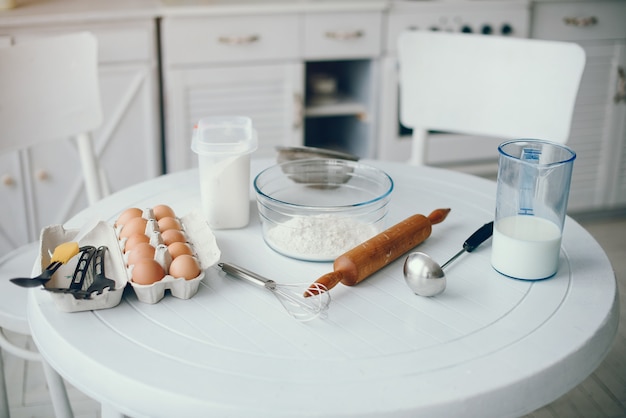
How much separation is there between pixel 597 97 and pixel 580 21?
34 cm

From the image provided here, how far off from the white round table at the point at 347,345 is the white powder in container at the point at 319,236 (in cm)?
2

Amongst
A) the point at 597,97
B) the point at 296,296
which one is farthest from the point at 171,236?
the point at 597,97

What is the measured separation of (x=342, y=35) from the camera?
2568 mm

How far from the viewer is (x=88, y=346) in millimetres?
909

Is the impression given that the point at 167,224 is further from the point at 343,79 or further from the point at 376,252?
the point at 343,79

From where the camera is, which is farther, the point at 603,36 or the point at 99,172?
the point at 603,36

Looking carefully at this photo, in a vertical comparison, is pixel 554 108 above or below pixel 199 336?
above

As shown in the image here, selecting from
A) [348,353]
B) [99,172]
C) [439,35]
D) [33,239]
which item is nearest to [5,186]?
[33,239]

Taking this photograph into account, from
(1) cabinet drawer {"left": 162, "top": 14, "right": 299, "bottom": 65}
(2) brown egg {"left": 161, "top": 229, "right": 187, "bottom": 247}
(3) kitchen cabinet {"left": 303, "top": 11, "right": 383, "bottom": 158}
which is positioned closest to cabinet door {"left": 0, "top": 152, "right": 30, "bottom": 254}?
(1) cabinet drawer {"left": 162, "top": 14, "right": 299, "bottom": 65}

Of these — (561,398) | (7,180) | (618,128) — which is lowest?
(561,398)

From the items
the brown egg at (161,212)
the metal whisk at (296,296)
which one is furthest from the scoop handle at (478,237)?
the brown egg at (161,212)

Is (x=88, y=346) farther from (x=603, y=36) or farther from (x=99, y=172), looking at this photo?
(x=603, y=36)

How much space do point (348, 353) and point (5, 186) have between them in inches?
74.9

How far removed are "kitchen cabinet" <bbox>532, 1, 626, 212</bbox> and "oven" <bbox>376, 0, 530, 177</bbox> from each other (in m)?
0.15
